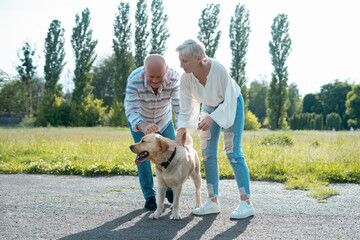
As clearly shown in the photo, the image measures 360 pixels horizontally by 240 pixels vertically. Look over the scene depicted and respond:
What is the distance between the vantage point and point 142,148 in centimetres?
397

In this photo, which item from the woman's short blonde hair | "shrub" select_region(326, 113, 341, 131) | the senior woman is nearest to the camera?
the woman's short blonde hair

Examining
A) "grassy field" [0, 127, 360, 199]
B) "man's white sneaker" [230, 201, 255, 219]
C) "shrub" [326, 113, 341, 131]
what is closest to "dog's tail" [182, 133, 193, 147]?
"man's white sneaker" [230, 201, 255, 219]

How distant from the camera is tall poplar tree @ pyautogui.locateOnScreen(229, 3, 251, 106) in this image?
4062 cm

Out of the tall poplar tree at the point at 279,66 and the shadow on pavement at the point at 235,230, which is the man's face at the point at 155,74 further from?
the tall poplar tree at the point at 279,66

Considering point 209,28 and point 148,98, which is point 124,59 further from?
point 148,98

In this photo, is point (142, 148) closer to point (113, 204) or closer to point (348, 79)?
point (113, 204)

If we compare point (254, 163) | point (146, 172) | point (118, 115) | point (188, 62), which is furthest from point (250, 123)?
point (188, 62)

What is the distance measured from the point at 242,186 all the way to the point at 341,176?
361cm

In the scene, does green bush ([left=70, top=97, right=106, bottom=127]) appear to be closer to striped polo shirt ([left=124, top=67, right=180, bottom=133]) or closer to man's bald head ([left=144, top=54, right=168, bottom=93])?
striped polo shirt ([left=124, top=67, right=180, bottom=133])

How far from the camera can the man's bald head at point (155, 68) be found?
4051mm

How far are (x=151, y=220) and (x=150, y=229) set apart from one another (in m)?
0.41

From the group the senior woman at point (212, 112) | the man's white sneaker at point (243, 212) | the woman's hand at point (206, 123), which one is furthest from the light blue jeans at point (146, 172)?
the man's white sneaker at point (243, 212)

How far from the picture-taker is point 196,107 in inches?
177

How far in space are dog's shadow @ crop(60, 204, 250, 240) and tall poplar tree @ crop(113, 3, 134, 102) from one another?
36.4 meters
